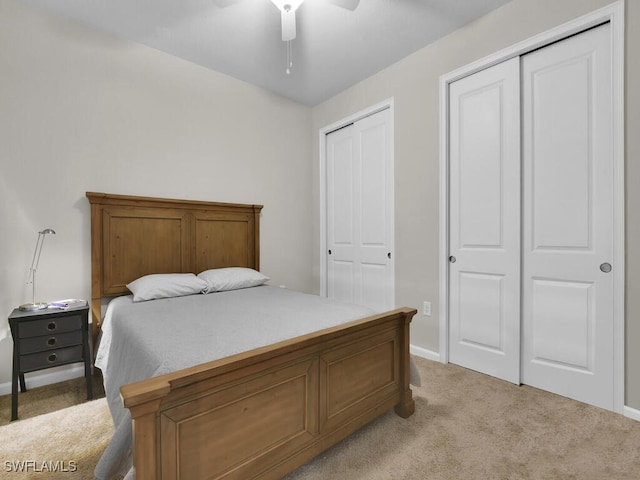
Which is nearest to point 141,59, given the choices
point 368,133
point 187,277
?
point 187,277

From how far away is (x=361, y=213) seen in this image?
343 cm

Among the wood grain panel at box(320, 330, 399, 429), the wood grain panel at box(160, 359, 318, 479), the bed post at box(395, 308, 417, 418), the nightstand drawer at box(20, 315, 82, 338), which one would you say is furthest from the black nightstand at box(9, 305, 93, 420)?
the bed post at box(395, 308, 417, 418)

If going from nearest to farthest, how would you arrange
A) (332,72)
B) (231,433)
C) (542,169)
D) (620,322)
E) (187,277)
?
(231,433) → (620,322) → (542,169) → (187,277) → (332,72)

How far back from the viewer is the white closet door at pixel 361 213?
3168 mm

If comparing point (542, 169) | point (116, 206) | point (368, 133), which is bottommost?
point (116, 206)

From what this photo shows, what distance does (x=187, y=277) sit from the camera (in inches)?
103

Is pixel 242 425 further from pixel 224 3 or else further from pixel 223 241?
pixel 224 3

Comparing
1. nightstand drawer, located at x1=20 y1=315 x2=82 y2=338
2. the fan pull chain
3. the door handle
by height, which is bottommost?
nightstand drawer, located at x1=20 y1=315 x2=82 y2=338

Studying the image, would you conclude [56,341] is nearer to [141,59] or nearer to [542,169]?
[141,59]

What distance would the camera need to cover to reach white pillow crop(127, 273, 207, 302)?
237 centimetres

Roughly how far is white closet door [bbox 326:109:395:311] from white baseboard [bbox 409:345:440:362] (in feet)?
1.44

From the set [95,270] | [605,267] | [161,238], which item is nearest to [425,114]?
[605,267]

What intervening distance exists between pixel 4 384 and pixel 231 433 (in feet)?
6.84

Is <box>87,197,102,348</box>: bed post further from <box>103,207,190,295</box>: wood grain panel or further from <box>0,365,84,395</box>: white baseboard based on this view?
<box>0,365,84,395</box>: white baseboard
